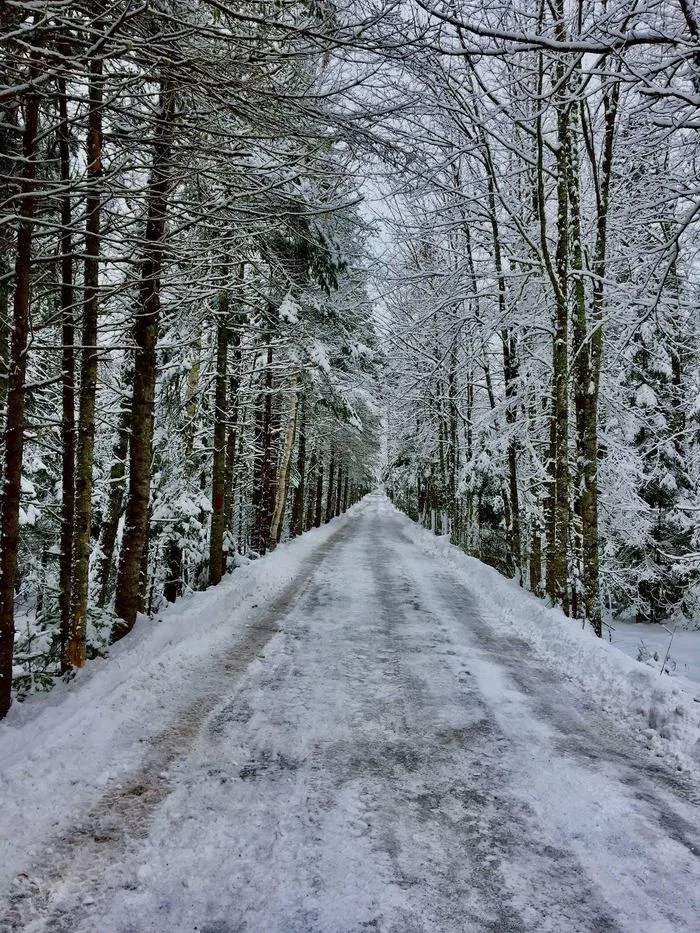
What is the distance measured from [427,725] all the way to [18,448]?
436cm

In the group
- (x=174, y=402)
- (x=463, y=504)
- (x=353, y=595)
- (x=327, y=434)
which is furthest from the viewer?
(x=463, y=504)

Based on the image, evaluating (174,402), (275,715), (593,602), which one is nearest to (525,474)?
(593,602)

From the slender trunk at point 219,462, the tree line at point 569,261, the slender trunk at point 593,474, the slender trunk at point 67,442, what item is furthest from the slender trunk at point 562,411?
the slender trunk at point 67,442

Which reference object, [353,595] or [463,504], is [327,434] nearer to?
[463,504]

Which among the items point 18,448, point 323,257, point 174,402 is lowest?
point 18,448

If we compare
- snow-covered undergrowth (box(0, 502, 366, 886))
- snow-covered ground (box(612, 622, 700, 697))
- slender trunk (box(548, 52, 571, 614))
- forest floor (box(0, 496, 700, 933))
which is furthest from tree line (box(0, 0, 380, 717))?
snow-covered ground (box(612, 622, 700, 697))

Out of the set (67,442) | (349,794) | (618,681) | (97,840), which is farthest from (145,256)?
(618,681)

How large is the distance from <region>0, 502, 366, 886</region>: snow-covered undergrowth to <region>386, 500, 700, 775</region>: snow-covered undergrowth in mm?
4114

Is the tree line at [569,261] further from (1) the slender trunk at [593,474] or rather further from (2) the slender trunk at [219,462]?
(2) the slender trunk at [219,462]

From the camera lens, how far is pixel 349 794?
376 cm

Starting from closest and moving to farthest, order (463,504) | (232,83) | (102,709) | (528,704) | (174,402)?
(232,83)
(102,709)
(528,704)
(174,402)
(463,504)

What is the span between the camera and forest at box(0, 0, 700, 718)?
418cm

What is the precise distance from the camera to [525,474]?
656 inches

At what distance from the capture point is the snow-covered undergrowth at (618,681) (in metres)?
4.76
